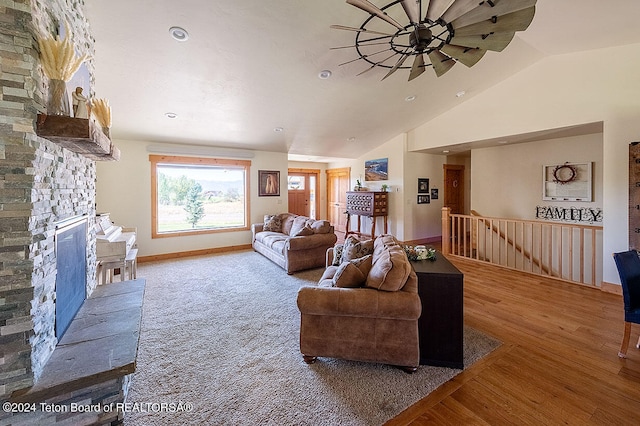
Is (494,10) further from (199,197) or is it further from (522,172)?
(199,197)

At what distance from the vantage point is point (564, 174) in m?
4.95

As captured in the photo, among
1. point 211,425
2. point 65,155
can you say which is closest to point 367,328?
point 211,425

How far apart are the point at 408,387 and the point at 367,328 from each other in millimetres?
472

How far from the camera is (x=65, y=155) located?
178cm

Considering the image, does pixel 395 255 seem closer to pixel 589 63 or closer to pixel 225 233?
pixel 589 63

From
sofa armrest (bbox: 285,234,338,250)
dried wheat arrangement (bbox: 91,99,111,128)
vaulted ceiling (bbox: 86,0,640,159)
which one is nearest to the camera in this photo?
dried wheat arrangement (bbox: 91,99,111,128)

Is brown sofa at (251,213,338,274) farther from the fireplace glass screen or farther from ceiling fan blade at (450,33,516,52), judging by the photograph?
ceiling fan blade at (450,33,516,52)

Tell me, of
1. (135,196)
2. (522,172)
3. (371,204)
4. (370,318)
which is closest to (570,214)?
(522,172)

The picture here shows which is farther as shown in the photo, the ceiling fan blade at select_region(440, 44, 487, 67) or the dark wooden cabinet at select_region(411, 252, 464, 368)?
the ceiling fan blade at select_region(440, 44, 487, 67)

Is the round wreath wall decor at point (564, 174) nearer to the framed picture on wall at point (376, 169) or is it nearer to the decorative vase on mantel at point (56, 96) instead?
the framed picture on wall at point (376, 169)

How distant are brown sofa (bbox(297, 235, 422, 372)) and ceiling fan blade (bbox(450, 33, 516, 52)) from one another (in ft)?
5.76

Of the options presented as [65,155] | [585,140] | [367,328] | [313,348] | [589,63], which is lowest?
[313,348]

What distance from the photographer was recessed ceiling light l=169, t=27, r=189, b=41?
2.58 m

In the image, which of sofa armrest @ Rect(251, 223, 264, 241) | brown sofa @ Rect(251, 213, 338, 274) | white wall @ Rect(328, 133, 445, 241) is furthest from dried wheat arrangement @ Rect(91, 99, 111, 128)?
white wall @ Rect(328, 133, 445, 241)
